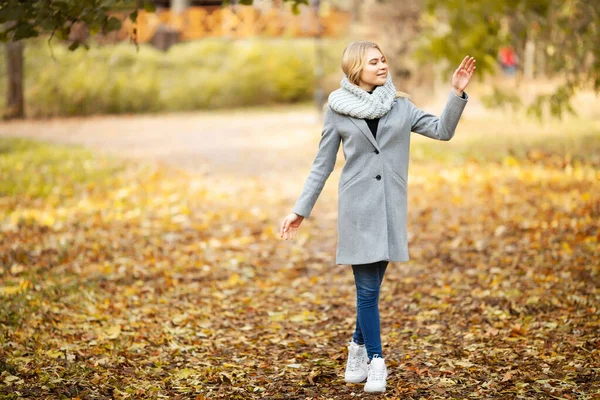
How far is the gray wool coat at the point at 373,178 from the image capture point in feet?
13.6

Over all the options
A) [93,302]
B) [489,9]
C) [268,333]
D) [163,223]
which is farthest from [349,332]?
[489,9]

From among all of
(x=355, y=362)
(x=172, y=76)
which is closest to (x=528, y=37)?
(x=355, y=362)

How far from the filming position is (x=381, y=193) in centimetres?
418

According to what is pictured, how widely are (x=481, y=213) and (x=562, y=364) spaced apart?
4.34m

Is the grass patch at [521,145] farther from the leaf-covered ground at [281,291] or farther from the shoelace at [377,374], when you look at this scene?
the shoelace at [377,374]

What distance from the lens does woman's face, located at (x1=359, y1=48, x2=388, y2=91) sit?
4.11 meters

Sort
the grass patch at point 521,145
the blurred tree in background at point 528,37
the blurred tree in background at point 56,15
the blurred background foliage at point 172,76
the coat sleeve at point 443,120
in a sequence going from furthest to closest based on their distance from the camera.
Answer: the blurred background foliage at point 172,76 → the grass patch at point 521,145 → the blurred tree in background at point 528,37 → the blurred tree in background at point 56,15 → the coat sleeve at point 443,120

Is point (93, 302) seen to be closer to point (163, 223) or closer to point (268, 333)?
point (268, 333)

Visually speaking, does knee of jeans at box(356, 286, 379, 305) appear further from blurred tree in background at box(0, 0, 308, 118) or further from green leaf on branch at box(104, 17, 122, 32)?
green leaf on branch at box(104, 17, 122, 32)

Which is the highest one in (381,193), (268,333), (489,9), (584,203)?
(489,9)

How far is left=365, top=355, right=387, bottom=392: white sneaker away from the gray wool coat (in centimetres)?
59

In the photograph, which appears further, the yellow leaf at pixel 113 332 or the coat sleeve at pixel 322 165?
the yellow leaf at pixel 113 332

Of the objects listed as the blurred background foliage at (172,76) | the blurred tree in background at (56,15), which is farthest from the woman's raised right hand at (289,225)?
the blurred background foliage at (172,76)

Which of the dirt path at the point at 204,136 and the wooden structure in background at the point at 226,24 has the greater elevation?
the wooden structure in background at the point at 226,24
